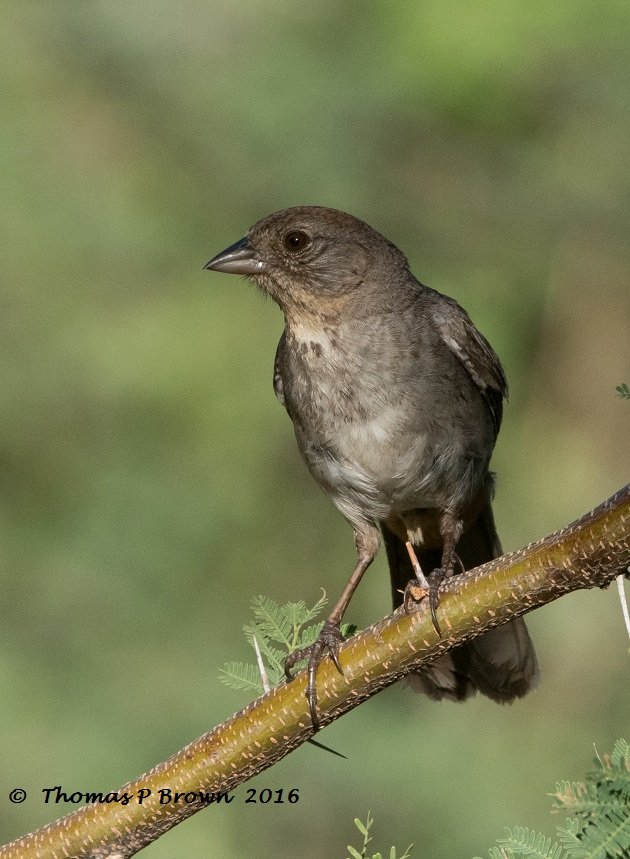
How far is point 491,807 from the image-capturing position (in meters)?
6.62

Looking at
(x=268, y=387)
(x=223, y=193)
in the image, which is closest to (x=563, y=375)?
(x=268, y=387)

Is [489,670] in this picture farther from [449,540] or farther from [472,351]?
[472,351]

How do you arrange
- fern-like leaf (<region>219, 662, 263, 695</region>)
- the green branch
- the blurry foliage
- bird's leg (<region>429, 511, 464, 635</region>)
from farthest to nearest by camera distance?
bird's leg (<region>429, 511, 464, 635</region>) → fern-like leaf (<region>219, 662, 263, 695</region>) → the green branch → the blurry foliage

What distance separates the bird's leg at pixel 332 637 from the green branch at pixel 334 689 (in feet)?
0.08

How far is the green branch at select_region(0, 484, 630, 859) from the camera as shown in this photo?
110 inches

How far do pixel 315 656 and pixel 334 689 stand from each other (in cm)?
53

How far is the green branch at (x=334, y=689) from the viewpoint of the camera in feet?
9.16

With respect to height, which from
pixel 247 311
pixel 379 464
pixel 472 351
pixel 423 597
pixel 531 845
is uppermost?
pixel 247 311

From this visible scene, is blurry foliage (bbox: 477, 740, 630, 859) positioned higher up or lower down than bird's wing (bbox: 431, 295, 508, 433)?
lower down

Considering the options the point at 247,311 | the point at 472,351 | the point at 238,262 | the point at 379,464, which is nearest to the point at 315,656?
the point at 379,464

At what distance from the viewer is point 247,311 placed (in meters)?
8.06

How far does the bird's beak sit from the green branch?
2184mm

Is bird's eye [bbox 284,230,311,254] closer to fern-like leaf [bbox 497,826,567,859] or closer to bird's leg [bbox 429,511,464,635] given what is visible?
bird's leg [bbox 429,511,464,635]

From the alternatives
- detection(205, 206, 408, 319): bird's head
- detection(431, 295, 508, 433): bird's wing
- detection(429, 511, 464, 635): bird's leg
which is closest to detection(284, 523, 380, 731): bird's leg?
detection(429, 511, 464, 635): bird's leg
